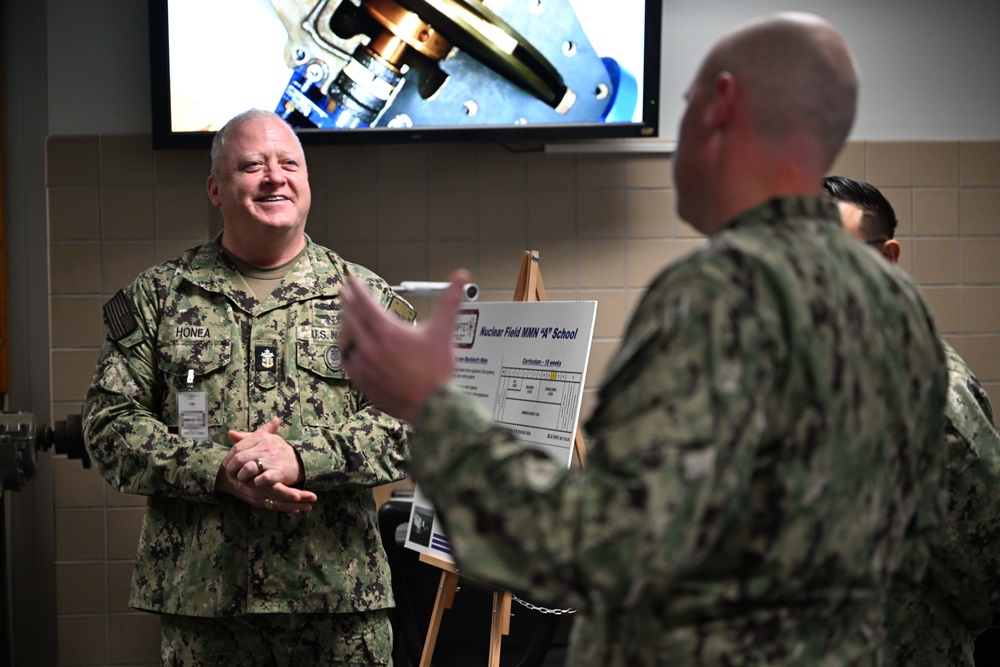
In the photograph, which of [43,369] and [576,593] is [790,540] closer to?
[576,593]

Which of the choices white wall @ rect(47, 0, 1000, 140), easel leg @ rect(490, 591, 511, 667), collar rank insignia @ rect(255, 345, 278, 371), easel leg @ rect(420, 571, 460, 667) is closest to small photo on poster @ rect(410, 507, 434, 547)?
easel leg @ rect(420, 571, 460, 667)

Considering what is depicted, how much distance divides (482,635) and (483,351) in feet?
3.26

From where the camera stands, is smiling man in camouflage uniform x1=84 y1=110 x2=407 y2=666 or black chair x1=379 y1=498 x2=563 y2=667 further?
black chair x1=379 y1=498 x2=563 y2=667

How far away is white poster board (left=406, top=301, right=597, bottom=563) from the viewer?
2.42 m

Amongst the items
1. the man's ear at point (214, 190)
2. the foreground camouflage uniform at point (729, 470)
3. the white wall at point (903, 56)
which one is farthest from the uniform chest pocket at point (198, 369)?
the white wall at point (903, 56)

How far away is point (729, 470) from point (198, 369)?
1542 mm

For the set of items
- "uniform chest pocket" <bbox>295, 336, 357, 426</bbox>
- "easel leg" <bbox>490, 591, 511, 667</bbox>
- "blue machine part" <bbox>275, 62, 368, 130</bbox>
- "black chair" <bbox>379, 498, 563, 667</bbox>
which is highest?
"blue machine part" <bbox>275, 62, 368, 130</bbox>

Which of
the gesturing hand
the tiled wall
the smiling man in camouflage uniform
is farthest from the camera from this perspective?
the tiled wall

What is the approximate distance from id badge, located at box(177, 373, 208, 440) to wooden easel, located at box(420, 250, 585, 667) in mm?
740

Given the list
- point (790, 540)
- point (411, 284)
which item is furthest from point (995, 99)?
point (790, 540)

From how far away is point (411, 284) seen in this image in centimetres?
331

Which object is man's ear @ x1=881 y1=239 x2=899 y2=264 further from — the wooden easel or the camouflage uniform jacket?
the camouflage uniform jacket

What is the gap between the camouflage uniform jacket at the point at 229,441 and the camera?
2066mm

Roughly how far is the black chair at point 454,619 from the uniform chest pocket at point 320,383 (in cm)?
102
